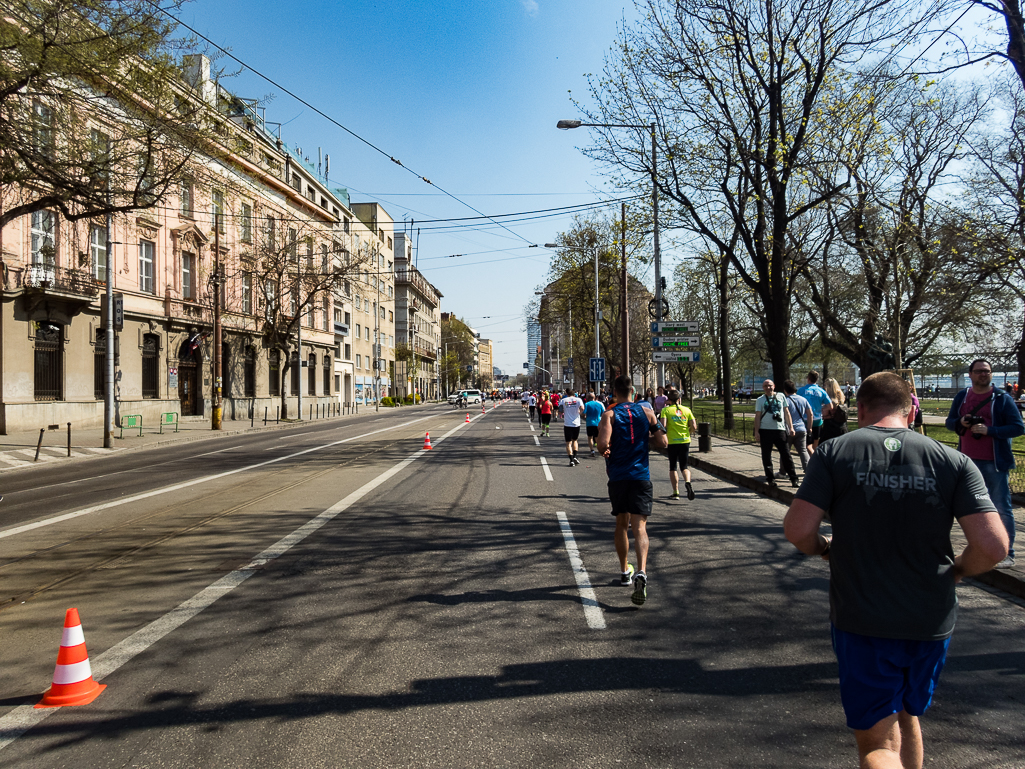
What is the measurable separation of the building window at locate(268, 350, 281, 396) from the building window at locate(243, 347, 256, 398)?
1985 millimetres

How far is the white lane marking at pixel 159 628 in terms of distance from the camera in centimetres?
350

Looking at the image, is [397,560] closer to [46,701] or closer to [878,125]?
[46,701]

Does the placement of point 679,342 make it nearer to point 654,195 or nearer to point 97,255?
point 654,195

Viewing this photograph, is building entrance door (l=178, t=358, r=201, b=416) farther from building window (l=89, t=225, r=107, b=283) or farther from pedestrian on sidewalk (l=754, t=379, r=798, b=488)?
pedestrian on sidewalk (l=754, t=379, r=798, b=488)

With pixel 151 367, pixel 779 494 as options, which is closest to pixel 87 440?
pixel 151 367

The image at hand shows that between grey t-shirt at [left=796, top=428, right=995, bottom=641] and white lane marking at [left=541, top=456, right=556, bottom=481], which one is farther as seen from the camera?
white lane marking at [left=541, top=456, right=556, bottom=481]

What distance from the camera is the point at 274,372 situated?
47969 mm

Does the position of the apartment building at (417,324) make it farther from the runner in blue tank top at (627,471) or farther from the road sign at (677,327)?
the runner in blue tank top at (627,471)

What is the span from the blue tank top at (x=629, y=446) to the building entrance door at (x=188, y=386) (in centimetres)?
3485

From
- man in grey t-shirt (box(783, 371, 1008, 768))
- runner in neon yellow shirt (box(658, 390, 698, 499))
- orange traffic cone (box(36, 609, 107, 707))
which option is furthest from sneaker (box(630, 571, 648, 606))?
runner in neon yellow shirt (box(658, 390, 698, 499))

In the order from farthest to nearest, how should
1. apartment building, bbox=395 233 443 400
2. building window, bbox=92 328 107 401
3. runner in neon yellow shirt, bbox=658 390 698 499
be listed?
apartment building, bbox=395 233 443 400, building window, bbox=92 328 107 401, runner in neon yellow shirt, bbox=658 390 698 499

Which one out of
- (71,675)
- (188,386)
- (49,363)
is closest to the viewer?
(71,675)

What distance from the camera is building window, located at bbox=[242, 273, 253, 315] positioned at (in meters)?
43.3

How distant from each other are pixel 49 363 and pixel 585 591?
28034mm
